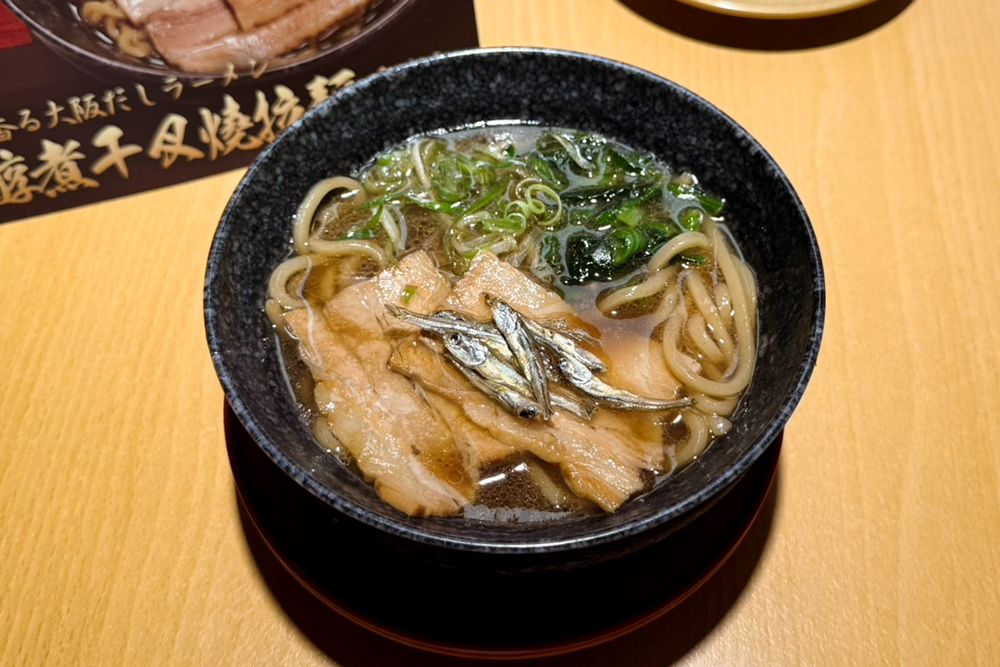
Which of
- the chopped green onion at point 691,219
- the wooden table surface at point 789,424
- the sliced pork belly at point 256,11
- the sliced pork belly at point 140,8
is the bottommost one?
the wooden table surface at point 789,424

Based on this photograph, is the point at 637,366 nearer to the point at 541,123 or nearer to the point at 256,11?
the point at 541,123

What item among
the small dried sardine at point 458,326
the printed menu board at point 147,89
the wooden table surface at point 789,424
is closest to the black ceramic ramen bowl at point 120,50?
the printed menu board at point 147,89

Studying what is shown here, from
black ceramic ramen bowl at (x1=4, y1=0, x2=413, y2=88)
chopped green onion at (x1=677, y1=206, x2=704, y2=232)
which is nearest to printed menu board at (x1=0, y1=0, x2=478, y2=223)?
black ceramic ramen bowl at (x1=4, y1=0, x2=413, y2=88)

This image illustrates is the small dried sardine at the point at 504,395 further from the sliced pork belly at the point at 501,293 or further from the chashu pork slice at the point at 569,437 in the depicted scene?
the sliced pork belly at the point at 501,293

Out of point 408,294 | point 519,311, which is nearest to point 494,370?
point 519,311

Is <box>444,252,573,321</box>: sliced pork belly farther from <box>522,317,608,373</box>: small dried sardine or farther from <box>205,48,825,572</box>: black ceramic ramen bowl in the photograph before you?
<box>205,48,825,572</box>: black ceramic ramen bowl

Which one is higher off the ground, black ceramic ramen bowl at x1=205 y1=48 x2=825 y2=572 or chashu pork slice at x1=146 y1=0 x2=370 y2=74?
chashu pork slice at x1=146 y1=0 x2=370 y2=74

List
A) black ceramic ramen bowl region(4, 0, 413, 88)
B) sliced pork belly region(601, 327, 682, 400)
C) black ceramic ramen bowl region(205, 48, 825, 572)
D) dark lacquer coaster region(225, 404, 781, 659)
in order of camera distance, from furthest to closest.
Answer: black ceramic ramen bowl region(4, 0, 413, 88), sliced pork belly region(601, 327, 682, 400), dark lacquer coaster region(225, 404, 781, 659), black ceramic ramen bowl region(205, 48, 825, 572)

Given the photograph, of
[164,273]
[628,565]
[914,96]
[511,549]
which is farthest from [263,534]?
[914,96]
